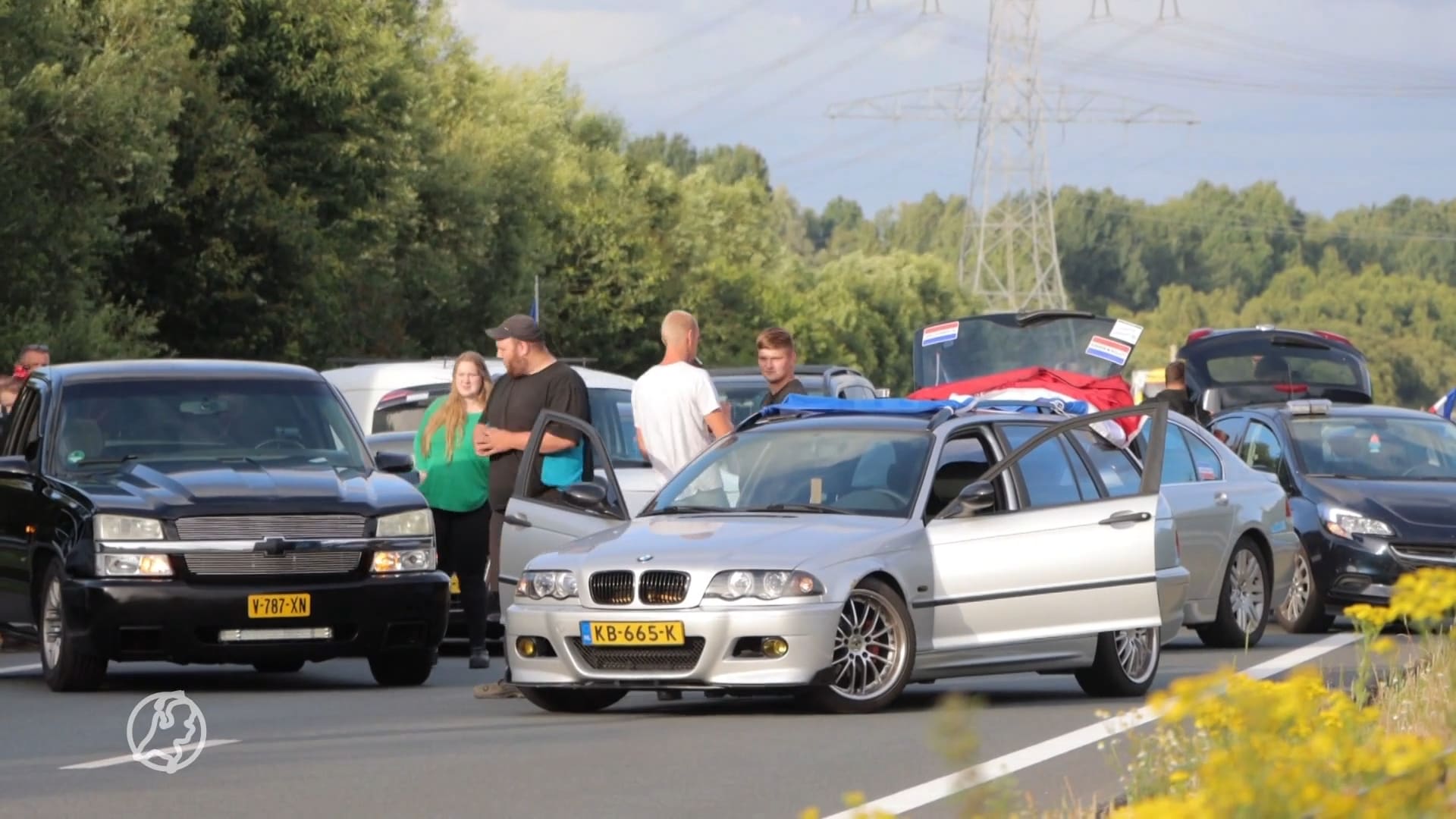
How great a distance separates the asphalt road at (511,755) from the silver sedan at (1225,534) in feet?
7.48

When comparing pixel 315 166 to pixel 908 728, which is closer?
pixel 908 728

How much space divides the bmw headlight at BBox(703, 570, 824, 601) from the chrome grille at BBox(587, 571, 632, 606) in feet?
1.21

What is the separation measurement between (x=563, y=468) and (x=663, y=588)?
2.58 m

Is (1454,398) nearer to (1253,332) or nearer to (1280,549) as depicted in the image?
(1253,332)

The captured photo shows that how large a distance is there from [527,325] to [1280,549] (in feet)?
19.1

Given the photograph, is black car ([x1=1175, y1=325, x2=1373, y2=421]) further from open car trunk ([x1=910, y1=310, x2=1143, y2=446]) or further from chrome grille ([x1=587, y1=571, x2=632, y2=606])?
chrome grille ([x1=587, y1=571, x2=632, y2=606])

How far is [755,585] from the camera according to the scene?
36.7 ft

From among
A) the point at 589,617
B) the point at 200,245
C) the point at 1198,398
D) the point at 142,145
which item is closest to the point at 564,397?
the point at 589,617

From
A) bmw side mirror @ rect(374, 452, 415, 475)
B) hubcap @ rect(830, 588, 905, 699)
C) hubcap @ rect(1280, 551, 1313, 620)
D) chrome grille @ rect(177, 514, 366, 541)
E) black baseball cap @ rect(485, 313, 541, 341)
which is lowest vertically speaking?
hubcap @ rect(1280, 551, 1313, 620)

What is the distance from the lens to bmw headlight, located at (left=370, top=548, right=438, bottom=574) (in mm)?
13461

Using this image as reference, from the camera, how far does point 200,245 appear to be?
148 ft

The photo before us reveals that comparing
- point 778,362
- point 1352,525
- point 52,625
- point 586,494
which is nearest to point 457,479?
point 778,362

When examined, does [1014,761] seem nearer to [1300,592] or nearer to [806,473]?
→ [806,473]
